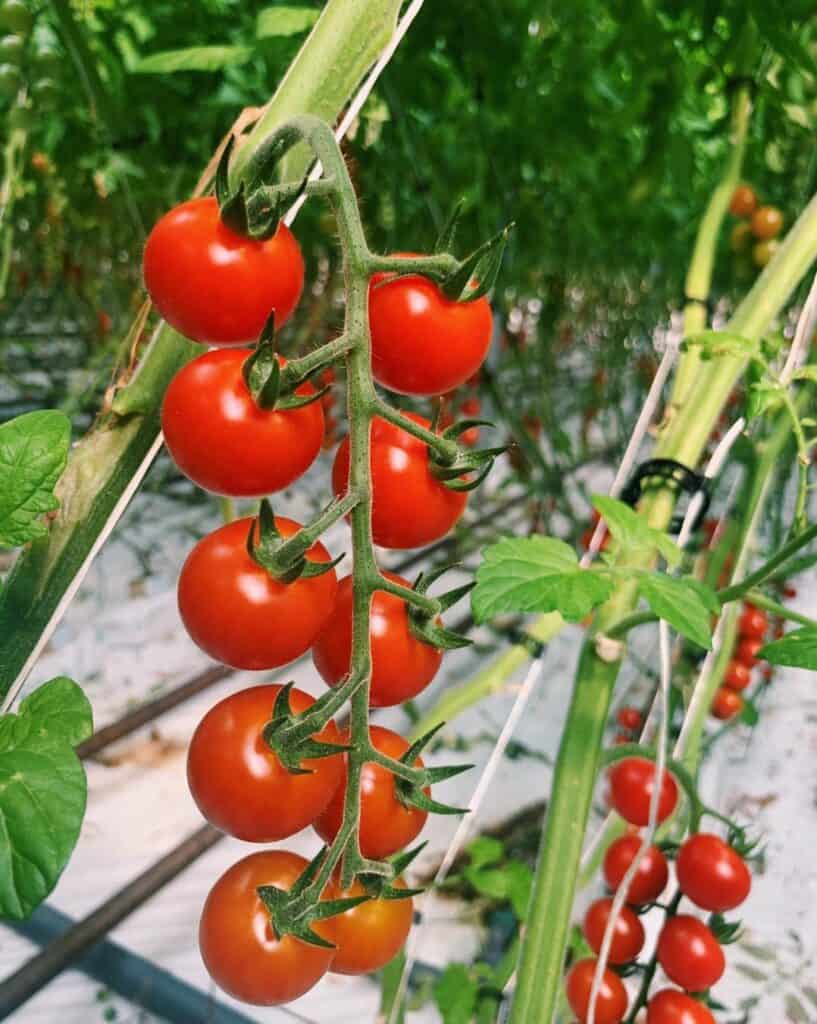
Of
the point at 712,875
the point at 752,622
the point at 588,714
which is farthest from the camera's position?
the point at 752,622

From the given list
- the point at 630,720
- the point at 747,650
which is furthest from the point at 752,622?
the point at 630,720

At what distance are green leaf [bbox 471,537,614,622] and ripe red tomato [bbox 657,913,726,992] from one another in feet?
1.35

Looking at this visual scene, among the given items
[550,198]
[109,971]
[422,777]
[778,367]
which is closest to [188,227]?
[422,777]

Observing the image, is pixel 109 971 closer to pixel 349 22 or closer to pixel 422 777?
pixel 422 777

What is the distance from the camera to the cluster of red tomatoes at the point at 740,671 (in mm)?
1302

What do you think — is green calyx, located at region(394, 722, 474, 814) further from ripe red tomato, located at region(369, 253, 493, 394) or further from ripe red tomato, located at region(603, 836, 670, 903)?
ripe red tomato, located at region(603, 836, 670, 903)

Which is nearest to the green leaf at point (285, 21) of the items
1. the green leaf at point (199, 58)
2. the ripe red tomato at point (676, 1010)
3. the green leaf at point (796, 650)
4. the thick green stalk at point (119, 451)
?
the green leaf at point (199, 58)

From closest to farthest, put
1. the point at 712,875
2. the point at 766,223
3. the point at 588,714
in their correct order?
1. the point at 588,714
2. the point at 712,875
3. the point at 766,223

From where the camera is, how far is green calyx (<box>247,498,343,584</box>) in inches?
11.3

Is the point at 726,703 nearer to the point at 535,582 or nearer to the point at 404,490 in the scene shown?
the point at 535,582

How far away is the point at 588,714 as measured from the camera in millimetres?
588

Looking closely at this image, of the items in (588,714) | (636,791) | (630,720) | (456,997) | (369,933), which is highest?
(369,933)

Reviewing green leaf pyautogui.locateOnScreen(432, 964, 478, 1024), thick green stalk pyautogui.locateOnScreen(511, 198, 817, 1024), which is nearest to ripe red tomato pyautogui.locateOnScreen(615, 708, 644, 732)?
green leaf pyautogui.locateOnScreen(432, 964, 478, 1024)

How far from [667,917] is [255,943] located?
524 mm
